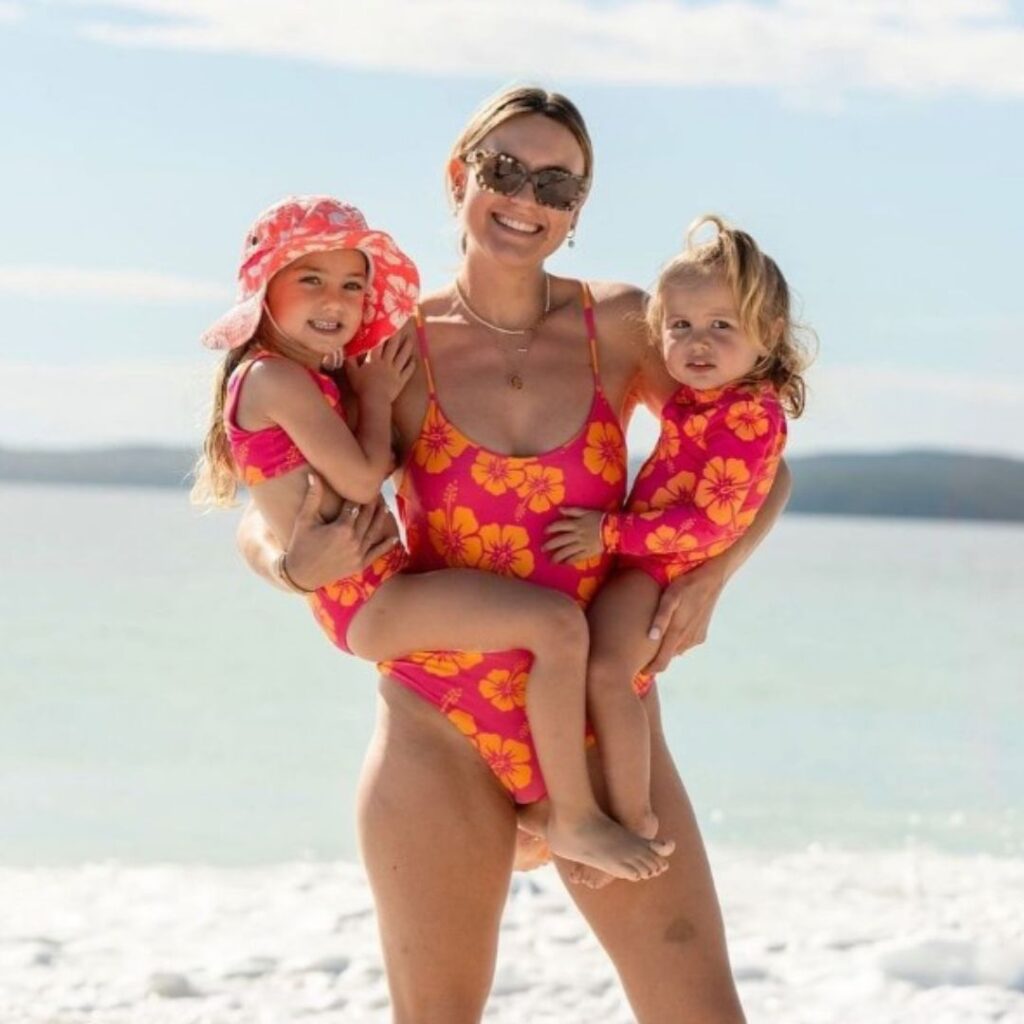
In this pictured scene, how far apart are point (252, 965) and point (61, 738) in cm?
729

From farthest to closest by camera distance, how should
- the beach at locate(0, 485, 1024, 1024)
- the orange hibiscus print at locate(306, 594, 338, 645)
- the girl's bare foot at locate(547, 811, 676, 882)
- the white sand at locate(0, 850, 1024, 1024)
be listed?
the beach at locate(0, 485, 1024, 1024) → the white sand at locate(0, 850, 1024, 1024) → the orange hibiscus print at locate(306, 594, 338, 645) → the girl's bare foot at locate(547, 811, 676, 882)

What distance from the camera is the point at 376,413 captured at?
3852 mm

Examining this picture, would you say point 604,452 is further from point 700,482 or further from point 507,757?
point 507,757

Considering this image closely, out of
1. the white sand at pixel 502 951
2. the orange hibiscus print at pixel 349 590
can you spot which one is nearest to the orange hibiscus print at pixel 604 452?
the orange hibiscus print at pixel 349 590

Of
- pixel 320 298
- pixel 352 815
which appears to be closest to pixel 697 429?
pixel 320 298

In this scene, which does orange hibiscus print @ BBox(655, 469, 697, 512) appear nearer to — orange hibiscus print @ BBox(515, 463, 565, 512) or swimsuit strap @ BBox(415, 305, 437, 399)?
orange hibiscus print @ BBox(515, 463, 565, 512)

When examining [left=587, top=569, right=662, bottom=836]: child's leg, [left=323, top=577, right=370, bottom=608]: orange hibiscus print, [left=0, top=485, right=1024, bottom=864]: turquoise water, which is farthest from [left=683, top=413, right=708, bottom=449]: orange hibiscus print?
[left=0, top=485, right=1024, bottom=864]: turquoise water

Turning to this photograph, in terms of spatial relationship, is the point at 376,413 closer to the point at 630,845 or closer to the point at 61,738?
the point at 630,845

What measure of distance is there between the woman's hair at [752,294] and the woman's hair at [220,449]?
770 mm

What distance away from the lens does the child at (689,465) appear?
3811 millimetres

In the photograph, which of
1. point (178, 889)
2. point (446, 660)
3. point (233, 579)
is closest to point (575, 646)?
point (446, 660)

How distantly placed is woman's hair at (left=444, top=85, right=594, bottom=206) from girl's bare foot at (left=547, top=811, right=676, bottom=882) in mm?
1198

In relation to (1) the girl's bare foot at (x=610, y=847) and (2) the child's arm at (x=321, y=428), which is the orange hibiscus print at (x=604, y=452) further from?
(1) the girl's bare foot at (x=610, y=847)

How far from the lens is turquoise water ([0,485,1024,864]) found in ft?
38.8
